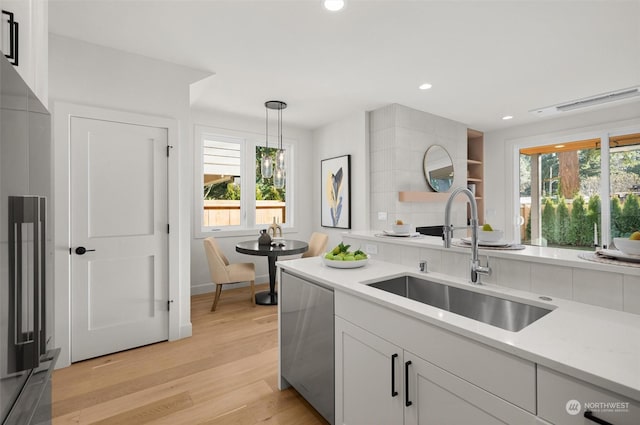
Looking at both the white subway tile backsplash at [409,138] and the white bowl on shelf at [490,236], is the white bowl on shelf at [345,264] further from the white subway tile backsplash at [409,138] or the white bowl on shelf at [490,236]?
the white subway tile backsplash at [409,138]

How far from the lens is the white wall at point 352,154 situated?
14.0ft

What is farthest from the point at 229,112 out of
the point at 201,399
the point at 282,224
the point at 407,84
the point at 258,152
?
the point at 201,399

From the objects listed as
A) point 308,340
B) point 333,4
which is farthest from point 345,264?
point 333,4

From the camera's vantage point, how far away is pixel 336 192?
188 inches

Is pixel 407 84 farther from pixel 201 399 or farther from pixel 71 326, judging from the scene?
pixel 71 326

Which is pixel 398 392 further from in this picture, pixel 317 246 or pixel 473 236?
pixel 317 246

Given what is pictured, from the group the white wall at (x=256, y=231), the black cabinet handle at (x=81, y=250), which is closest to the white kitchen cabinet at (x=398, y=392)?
the black cabinet handle at (x=81, y=250)

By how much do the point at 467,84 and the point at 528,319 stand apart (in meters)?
2.80

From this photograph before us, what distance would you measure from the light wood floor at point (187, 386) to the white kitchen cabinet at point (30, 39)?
1.81m

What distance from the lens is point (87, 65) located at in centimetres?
253

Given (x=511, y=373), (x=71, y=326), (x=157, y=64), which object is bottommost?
(x=71, y=326)

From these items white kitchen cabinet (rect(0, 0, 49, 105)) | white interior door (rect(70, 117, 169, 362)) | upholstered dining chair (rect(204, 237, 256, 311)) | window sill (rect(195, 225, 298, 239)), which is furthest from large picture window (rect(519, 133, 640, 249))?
white kitchen cabinet (rect(0, 0, 49, 105))

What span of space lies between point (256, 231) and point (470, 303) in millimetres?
3717
